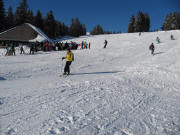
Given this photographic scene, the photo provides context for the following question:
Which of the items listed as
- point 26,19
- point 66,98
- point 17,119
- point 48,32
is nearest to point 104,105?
point 66,98

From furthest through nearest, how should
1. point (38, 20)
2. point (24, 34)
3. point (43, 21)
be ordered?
1. point (43, 21)
2. point (38, 20)
3. point (24, 34)

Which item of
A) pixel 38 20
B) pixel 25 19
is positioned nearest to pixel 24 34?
pixel 25 19

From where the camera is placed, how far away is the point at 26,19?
48.8 m

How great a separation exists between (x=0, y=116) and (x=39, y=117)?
0.98 metres

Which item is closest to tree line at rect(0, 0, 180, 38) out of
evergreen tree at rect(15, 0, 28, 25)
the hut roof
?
evergreen tree at rect(15, 0, 28, 25)

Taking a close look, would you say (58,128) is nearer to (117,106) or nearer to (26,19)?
(117,106)

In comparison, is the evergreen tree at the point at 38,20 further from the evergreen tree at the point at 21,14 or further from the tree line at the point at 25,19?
the evergreen tree at the point at 21,14

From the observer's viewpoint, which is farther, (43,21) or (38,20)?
(43,21)

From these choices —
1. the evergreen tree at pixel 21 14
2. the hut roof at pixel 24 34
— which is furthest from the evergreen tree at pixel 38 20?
the hut roof at pixel 24 34

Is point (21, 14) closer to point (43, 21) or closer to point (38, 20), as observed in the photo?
point (38, 20)

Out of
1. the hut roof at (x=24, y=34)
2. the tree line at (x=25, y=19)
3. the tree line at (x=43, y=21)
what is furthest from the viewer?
the tree line at (x=43, y=21)

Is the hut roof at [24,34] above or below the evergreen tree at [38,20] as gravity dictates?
below

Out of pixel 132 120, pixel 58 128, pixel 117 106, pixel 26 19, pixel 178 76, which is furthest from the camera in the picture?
pixel 26 19

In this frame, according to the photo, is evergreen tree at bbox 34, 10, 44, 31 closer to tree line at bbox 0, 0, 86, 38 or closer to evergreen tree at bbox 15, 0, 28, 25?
tree line at bbox 0, 0, 86, 38
